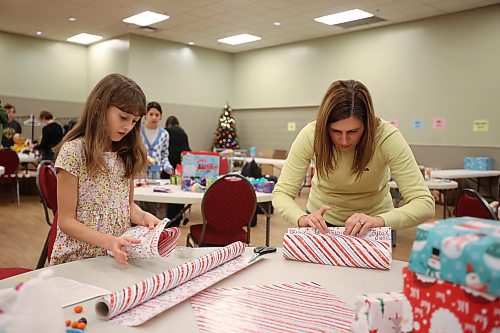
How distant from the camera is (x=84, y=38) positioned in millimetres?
11969

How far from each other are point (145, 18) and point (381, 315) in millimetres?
9897

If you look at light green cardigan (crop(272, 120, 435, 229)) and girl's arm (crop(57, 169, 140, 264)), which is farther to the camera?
light green cardigan (crop(272, 120, 435, 229))

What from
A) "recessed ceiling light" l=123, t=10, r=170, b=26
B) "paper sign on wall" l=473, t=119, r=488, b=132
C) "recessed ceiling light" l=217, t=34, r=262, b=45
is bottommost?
"paper sign on wall" l=473, t=119, r=488, b=132

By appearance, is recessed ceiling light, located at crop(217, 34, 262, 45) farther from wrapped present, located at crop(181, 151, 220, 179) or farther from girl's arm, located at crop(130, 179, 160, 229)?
girl's arm, located at crop(130, 179, 160, 229)

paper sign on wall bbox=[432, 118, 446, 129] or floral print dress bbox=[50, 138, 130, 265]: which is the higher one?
paper sign on wall bbox=[432, 118, 446, 129]

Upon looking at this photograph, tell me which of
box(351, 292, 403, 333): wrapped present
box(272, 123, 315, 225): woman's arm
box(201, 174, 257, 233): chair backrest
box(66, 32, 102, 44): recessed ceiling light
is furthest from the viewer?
box(66, 32, 102, 44): recessed ceiling light

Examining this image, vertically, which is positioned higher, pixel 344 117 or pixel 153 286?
pixel 344 117

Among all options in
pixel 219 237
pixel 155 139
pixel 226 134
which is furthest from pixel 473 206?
pixel 226 134

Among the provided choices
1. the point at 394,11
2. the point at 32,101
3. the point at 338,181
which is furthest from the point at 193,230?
the point at 32,101

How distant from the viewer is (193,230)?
3.60 m

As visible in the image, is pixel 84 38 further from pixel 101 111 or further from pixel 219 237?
pixel 101 111

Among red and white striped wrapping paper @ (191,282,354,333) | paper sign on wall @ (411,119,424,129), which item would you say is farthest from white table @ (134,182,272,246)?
paper sign on wall @ (411,119,424,129)

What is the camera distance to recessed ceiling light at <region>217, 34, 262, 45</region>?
1109 centimetres

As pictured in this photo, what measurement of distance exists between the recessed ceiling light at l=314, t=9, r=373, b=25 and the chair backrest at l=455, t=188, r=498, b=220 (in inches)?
262
